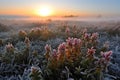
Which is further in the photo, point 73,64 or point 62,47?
point 73,64

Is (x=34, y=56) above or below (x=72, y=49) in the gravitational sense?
below

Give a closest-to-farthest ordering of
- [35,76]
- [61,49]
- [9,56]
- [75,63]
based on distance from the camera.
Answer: [35,76] < [61,49] < [75,63] < [9,56]

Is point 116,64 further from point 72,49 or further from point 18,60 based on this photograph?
point 18,60

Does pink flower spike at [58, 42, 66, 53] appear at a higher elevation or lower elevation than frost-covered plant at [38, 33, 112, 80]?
higher

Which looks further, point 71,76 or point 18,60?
point 18,60

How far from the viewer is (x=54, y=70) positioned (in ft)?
18.9

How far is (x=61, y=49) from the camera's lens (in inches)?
223

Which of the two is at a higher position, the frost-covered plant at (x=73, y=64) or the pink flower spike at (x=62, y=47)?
the pink flower spike at (x=62, y=47)

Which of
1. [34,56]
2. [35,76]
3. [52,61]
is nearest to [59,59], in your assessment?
[52,61]

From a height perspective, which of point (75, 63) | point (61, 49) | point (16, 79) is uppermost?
point (61, 49)

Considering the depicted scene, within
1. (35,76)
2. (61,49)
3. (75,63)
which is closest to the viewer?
(35,76)

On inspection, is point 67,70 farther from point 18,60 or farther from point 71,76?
point 18,60

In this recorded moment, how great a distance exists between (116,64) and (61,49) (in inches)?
79.5

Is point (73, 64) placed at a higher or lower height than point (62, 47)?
lower
